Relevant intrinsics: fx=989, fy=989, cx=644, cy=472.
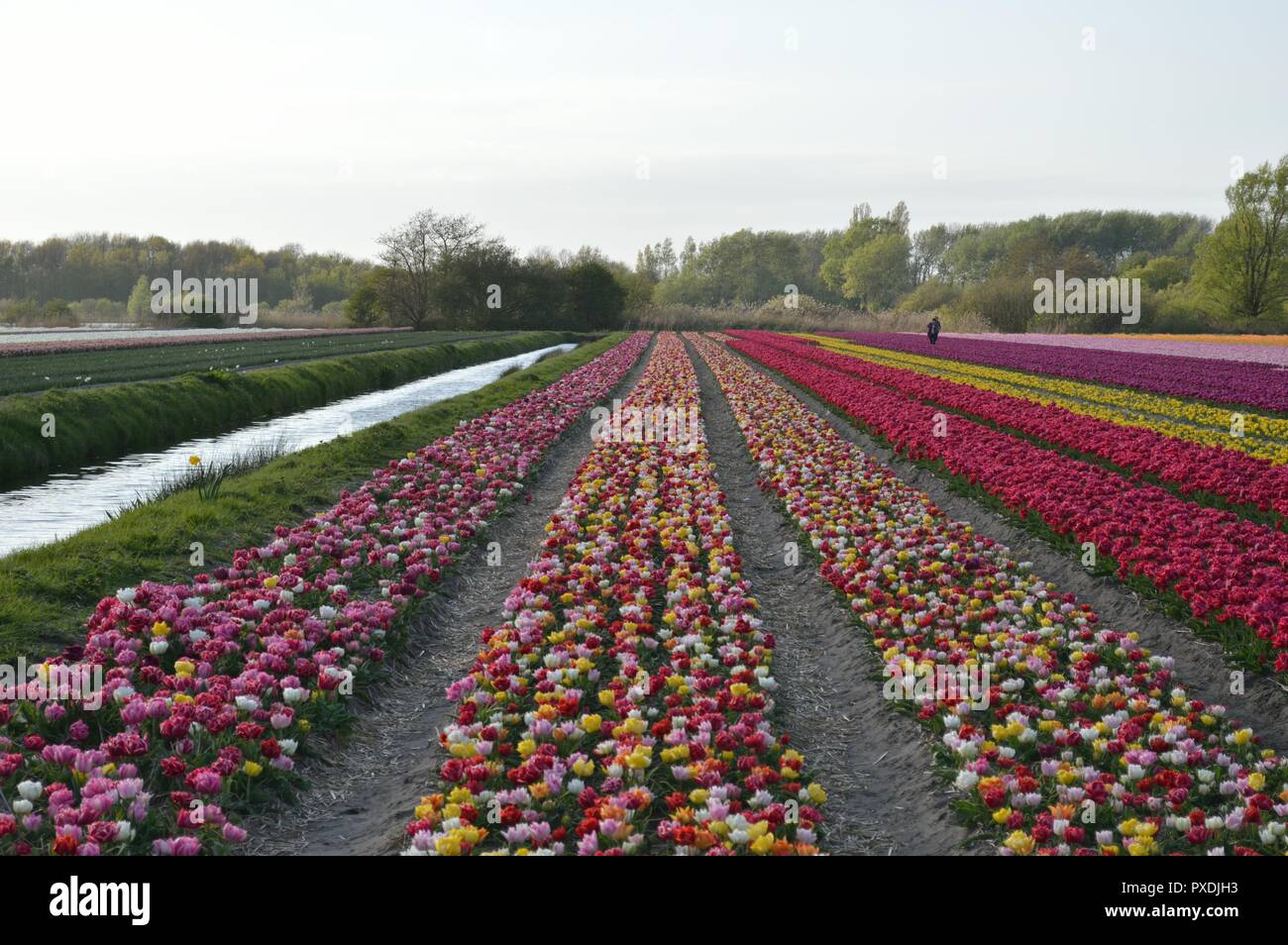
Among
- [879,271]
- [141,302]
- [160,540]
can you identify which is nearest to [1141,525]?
[160,540]

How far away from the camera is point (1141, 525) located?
10414mm

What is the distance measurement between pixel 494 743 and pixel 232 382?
20.9 metres

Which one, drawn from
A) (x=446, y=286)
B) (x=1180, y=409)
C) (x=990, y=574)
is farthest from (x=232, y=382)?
(x=446, y=286)

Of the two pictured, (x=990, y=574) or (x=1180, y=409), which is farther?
(x=1180, y=409)

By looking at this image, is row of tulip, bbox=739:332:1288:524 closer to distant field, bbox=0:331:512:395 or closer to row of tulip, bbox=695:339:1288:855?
row of tulip, bbox=695:339:1288:855

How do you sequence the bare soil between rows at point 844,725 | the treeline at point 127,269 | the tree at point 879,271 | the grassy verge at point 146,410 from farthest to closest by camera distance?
the tree at point 879,271 < the treeline at point 127,269 < the grassy verge at point 146,410 < the bare soil between rows at point 844,725

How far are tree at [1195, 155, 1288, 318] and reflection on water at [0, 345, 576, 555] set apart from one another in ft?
235

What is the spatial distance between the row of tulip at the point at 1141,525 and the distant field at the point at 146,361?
20.7 meters

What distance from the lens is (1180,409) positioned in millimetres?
23266

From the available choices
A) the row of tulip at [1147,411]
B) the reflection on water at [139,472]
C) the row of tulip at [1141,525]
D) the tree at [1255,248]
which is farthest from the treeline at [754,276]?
the row of tulip at [1141,525]

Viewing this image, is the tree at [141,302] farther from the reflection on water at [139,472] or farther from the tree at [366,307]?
the reflection on water at [139,472]

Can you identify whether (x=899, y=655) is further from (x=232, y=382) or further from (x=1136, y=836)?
(x=232, y=382)

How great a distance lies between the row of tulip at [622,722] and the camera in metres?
5.03

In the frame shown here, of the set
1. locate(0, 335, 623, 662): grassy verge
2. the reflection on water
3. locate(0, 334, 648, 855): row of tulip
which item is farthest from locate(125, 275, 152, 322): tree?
locate(0, 334, 648, 855): row of tulip
